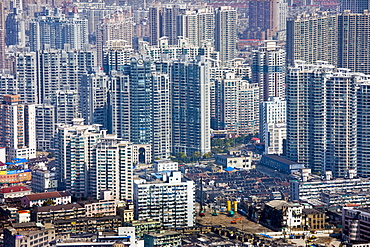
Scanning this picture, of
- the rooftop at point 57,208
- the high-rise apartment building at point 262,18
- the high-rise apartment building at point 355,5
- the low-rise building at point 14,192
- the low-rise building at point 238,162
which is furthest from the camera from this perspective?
the high-rise apartment building at point 262,18

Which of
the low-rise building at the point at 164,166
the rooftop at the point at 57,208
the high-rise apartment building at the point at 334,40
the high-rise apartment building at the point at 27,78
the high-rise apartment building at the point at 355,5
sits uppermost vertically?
the high-rise apartment building at the point at 355,5

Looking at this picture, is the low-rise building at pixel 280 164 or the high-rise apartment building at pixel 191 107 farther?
the high-rise apartment building at pixel 191 107

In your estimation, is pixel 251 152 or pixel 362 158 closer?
pixel 362 158

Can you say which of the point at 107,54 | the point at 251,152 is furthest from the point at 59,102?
the point at 251,152

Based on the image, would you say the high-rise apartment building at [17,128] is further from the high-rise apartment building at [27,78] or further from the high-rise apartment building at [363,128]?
the high-rise apartment building at [363,128]

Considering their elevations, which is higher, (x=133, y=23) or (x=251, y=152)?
(x=133, y=23)

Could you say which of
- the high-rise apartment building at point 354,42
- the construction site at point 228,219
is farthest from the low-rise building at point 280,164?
the high-rise apartment building at point 354,42

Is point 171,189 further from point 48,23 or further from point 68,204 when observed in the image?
point 48,23
